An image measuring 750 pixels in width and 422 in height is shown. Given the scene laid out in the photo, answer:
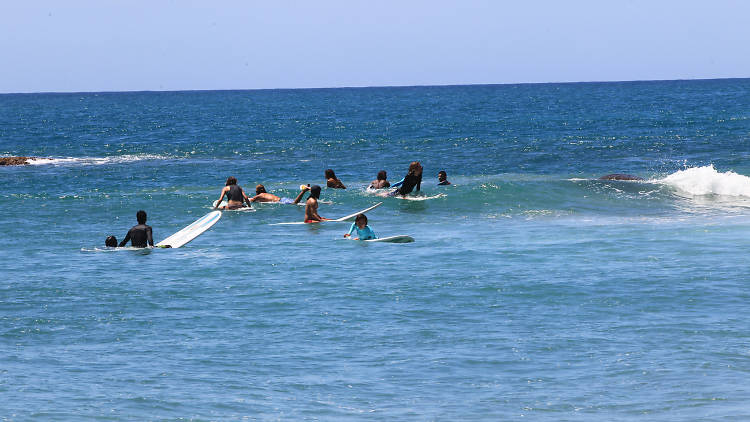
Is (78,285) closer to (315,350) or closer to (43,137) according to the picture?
(315,350)

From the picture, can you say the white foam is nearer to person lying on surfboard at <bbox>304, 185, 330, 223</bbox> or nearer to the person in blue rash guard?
person lying on surfboard at <bbox>304, 185, 330, 223</bbox>

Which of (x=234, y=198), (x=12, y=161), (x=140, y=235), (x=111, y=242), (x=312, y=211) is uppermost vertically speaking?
(x=12, y=161)

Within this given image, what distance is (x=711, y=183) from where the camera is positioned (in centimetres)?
3434

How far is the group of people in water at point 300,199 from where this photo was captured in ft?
72.4

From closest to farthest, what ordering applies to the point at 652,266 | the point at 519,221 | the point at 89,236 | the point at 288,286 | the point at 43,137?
the point at 288,286
the point at 652,266
the point at 89,236
the point at 519,221
the point at 43,137

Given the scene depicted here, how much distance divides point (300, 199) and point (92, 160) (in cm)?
2840

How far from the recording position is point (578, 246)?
21.8 m

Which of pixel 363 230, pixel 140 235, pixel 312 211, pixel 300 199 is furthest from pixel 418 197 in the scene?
pixel 140 235

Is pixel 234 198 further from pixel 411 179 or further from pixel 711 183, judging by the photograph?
A: pixel 711 183

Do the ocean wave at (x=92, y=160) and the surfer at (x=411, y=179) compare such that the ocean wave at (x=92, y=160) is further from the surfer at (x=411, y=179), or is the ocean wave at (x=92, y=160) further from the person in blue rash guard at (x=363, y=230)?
the person in blue rash guard at (x=363, y=230)

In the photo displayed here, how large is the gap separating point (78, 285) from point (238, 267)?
11.3ft

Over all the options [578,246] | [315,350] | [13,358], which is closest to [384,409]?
[315,350]

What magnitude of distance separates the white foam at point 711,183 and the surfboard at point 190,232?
1785 cm

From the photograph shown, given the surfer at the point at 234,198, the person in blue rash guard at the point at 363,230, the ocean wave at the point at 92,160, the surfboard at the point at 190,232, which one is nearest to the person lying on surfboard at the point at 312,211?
the surfboard at the point at 190,232
